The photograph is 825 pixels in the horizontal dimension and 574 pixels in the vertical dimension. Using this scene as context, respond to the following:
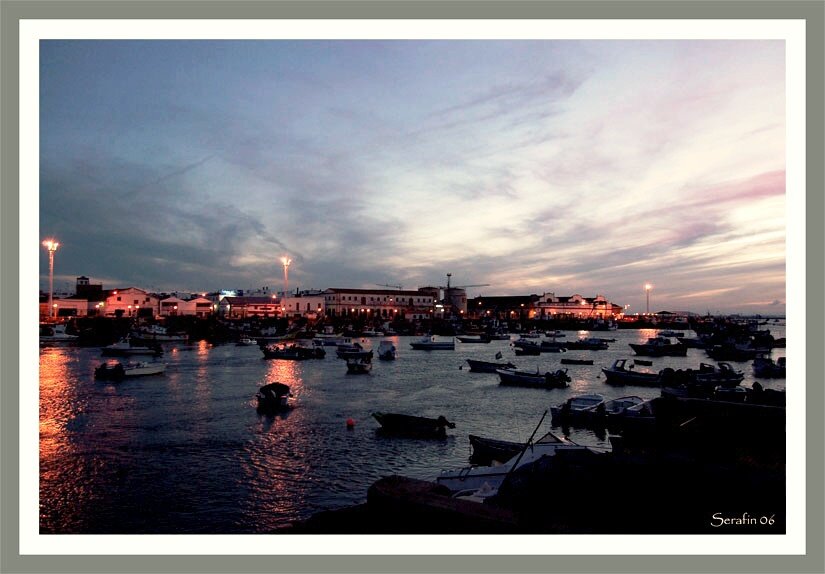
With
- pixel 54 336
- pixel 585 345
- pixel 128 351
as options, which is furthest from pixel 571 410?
pixel 54 336

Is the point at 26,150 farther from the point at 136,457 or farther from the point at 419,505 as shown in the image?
the point at 136,457

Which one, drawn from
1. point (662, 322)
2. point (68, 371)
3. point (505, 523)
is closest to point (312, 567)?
point (505, 523)

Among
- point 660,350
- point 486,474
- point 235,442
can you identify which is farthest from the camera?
point 660,350

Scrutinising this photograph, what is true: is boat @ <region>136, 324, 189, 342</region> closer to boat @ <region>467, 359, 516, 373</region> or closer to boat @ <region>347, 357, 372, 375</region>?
boat @ <region>347, 357, 372, 375</region>

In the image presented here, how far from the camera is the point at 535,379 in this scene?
22203 millimetres

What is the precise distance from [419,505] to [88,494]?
6.66 m

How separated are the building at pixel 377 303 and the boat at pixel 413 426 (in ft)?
229

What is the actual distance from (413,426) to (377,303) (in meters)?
76.2

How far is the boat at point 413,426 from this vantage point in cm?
1288

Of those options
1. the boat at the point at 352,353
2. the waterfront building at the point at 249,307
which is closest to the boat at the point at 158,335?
the boat at the point at 352,353

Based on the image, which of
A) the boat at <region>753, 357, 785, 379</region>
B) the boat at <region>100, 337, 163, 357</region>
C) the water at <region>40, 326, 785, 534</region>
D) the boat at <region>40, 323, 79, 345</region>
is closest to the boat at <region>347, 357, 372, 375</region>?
the water at <region>40, 326, 785, 534</region>

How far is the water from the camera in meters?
8.12

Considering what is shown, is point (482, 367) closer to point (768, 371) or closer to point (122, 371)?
point (768, 371)

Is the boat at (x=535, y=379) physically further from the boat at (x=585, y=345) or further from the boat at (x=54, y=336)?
the boat at (x=54, y=336)
